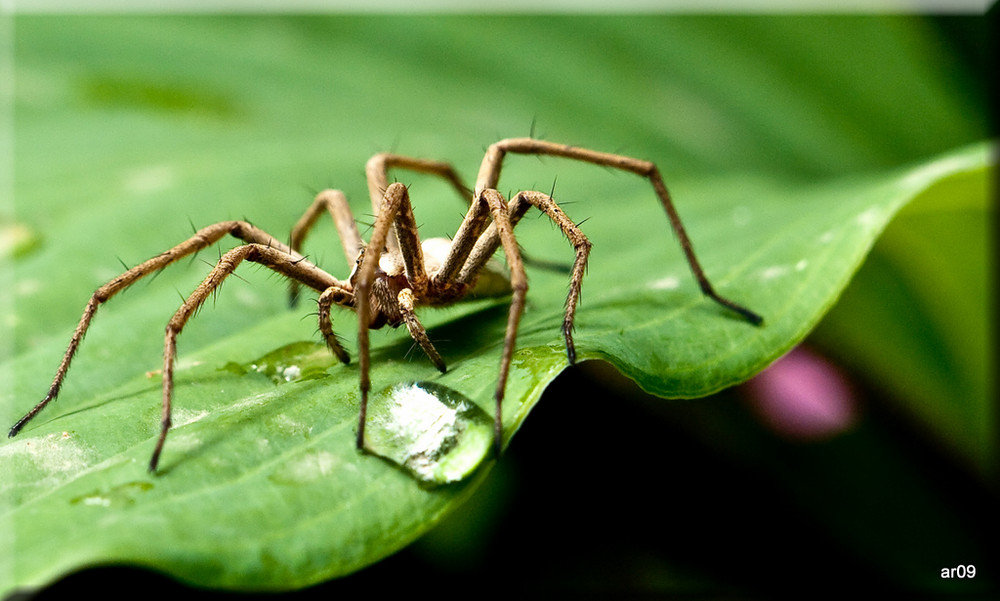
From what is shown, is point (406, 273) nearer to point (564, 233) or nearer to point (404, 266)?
point (404, 266)

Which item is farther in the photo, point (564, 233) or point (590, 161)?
point (590, 161)

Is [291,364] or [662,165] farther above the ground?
[662,165]

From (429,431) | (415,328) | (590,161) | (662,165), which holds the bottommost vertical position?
(429,431)

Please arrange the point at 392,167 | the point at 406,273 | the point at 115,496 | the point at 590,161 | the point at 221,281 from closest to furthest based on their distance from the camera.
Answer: the point at 115,496 → the point at 221,281 → the point at 406,273 → the point at 590,161 → the point at 392,167

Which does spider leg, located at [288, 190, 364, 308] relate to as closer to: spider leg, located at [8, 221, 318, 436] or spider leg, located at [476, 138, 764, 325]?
spider leg, located at [8, 221, 318, 436]

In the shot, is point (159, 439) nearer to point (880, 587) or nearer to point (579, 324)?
point (579, 324)

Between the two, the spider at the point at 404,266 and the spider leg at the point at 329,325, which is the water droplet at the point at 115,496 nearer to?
the spider at the point at 404,266

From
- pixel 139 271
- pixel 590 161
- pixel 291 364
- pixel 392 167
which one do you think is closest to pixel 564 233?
pixel 590 161
